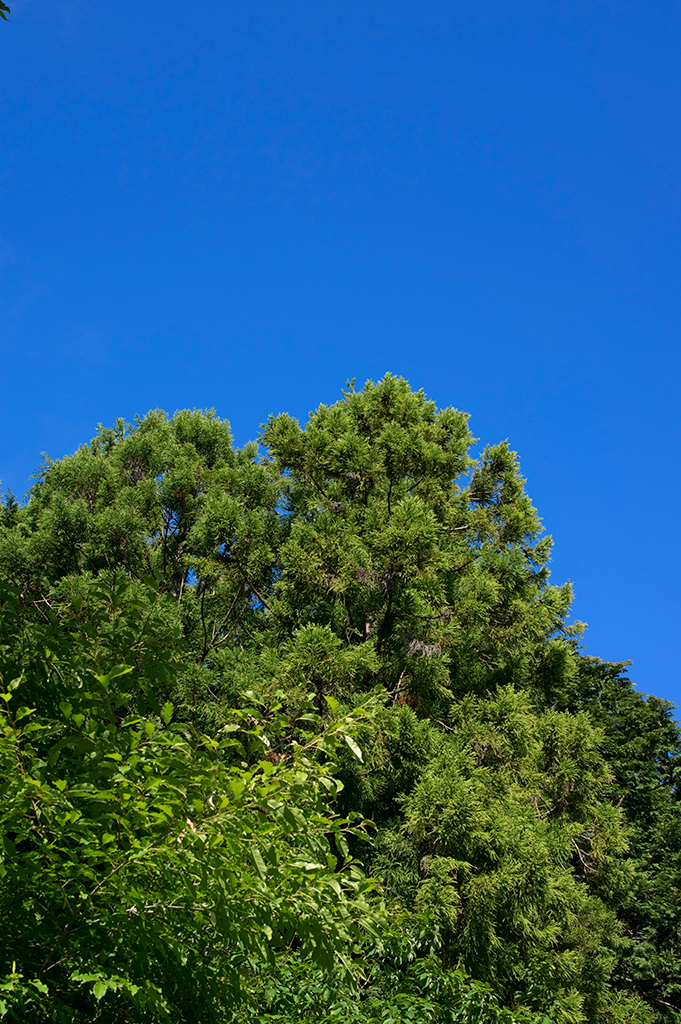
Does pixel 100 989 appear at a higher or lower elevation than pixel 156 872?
lower

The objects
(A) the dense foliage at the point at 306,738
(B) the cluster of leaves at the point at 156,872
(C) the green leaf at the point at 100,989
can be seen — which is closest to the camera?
(C) the green leaf at the point at 100,989

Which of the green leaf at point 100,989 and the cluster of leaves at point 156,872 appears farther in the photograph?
the cluster of leaves at point 156,872

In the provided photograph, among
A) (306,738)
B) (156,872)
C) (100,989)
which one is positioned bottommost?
(100,989)

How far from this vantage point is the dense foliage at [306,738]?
351 centimetres

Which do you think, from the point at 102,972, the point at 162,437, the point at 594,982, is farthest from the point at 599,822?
the point at 102,972

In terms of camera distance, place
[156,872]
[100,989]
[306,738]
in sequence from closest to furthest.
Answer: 1. [100,989]
2. [156,872]
3. [306,738]

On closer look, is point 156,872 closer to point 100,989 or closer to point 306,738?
point 100,989

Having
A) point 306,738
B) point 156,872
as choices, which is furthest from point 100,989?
point 306,738

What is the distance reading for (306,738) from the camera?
4035mm

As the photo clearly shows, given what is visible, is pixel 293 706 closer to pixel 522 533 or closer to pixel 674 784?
pixel 522 533

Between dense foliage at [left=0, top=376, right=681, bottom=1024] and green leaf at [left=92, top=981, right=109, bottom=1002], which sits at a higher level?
dense foliage at [left=0, top=376, right=681, bottom=1024]

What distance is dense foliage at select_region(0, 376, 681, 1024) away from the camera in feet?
11.5

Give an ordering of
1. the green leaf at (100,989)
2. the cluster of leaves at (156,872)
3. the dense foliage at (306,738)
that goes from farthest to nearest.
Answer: the dense foliage at (306,738), the cluster of leaves at (156,872), the green leaf at (100,989)

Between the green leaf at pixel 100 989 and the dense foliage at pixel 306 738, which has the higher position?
the dense foliage at pixel 306 738
